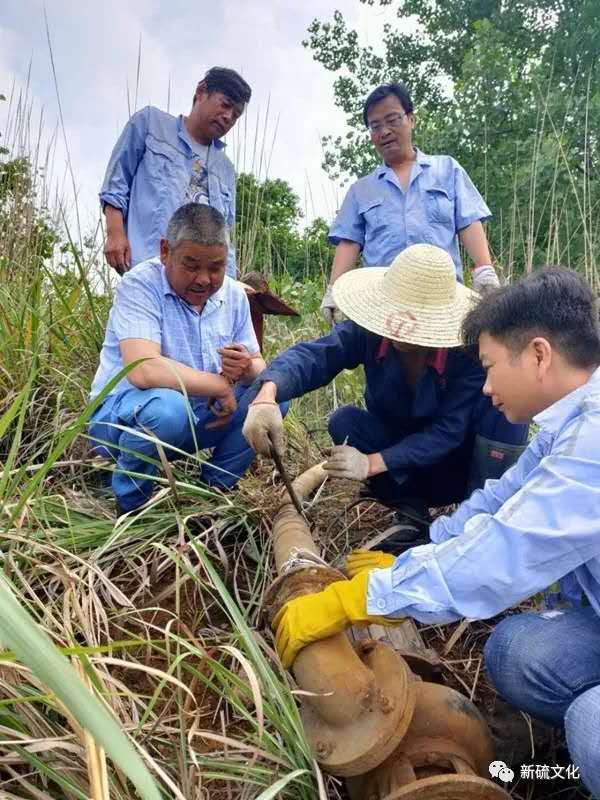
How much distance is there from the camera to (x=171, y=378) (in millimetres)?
2432

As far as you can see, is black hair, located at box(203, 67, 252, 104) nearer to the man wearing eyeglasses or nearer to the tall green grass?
the man wearing eyeglasses

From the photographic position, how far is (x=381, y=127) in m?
3.39

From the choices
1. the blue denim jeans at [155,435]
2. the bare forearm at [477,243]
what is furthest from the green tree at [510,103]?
the blue denim jeans at [155,435]

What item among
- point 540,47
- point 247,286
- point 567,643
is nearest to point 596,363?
point 567,643

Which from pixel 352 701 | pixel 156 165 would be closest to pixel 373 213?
pixel 156 165

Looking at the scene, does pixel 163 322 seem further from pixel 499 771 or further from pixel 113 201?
pixel 499 771

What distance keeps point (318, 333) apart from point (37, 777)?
11.4ft

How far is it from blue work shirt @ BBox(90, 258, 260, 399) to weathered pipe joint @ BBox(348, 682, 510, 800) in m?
1.55

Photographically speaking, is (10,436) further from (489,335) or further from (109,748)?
(109,748)

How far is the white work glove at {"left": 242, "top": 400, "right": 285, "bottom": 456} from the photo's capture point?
216cm

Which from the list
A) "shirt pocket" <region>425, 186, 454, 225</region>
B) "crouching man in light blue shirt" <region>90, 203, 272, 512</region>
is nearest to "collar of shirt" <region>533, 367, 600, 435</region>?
"crouching man in light blue shirt" <region>90, 203, 272, 512</region>

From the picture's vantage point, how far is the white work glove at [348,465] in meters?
2.27

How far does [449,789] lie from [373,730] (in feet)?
0.55

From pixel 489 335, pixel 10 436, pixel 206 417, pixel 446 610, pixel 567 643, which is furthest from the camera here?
pixel 10 436
